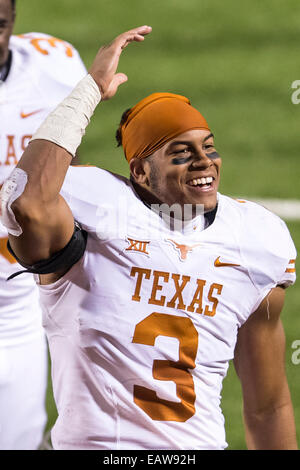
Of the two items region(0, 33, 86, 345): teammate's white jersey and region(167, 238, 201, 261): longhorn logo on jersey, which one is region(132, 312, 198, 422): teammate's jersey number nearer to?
region(167, 238, 201, 261): longhorn logo on jersey

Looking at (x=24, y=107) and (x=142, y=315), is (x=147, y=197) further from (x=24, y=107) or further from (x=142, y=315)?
(x=24, y=107)

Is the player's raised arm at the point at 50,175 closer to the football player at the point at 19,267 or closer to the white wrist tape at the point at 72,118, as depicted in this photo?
the white wrist tape at the point at 72,118

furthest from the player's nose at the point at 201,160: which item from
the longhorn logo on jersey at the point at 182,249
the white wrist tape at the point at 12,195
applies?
the white wrist tape at the point at 12,195

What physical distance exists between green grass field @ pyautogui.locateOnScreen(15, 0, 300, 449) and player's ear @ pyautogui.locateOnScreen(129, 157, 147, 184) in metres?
2.86

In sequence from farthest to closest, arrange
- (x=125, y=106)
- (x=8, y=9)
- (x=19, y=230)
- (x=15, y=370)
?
(x=125, y=106), (x=15, y=370), (x=8, y=9), (x=19, y=230)

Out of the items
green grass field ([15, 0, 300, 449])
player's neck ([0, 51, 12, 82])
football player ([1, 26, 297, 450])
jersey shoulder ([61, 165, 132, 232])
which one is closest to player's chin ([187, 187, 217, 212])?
football player ([1, 26, 297, 450])

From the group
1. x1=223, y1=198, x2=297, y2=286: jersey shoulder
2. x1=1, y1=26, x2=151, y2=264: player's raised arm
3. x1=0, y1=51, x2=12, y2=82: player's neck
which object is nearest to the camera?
x1=1, y1=26, x2=151, y2=264: player's raised arm

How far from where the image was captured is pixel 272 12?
7.81m

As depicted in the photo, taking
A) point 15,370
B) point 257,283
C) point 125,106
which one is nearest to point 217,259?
point 257,283

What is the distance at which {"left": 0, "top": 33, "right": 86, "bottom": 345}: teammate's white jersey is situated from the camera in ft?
13.3

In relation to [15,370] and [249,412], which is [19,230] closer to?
[249,412]

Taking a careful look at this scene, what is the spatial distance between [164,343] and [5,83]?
1.68m

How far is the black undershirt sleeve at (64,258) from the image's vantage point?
8.96 feet

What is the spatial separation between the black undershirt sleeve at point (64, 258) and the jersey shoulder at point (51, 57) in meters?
1.45
